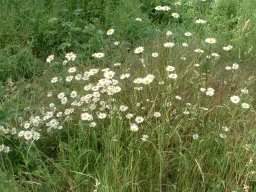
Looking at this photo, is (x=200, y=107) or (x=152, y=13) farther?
(x=152, y=13)

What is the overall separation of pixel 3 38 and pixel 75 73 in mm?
1044

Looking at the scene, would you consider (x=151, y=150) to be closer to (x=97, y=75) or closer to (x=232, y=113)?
(x=232, y=113)

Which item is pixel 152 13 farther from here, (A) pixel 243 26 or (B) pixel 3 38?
(B) pixel 3 38

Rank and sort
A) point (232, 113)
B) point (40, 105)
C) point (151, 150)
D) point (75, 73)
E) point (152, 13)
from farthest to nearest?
point (152, 13) < point (75, 73) < point (40, 105) < point (232, 113) < point (151, 150)

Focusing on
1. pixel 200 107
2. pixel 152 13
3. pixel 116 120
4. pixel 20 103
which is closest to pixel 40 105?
pixel 20 103

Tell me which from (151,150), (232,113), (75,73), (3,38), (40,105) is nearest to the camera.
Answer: (151,150)

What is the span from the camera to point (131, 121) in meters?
3.47

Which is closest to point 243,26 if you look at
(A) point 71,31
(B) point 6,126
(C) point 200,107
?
(A) point 71,31

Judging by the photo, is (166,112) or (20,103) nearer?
(166,112)

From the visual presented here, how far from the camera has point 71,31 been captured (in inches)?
198

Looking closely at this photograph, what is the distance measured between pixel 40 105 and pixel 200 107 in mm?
1131

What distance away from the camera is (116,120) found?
336 centimetres

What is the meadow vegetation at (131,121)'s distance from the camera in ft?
10.6

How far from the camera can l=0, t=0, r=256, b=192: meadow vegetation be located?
3.22 metres
